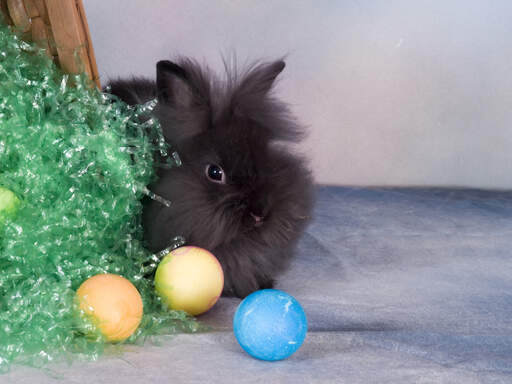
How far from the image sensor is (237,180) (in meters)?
1.75

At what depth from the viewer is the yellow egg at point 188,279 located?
1.67 meters

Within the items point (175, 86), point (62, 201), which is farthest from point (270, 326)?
point (175, 86)

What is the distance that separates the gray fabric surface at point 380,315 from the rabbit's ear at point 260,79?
646 mm

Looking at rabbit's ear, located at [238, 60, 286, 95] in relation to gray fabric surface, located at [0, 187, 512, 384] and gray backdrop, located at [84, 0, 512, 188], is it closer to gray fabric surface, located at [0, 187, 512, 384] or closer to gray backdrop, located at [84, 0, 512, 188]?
gray fabric surface, located at [0, 187, 512, 384]

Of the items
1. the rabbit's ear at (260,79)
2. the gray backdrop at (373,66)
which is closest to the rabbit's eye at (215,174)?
the rabbit's ear at (260,79)

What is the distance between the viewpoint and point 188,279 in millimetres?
1668

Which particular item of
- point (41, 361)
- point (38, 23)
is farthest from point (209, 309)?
point (38, 23)

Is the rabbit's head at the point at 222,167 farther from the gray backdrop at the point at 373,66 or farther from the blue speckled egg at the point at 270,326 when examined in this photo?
the gray backdrop at the point at 373,66

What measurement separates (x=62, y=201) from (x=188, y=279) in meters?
0.39

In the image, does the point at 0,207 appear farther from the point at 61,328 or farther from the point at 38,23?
the point at 38,23

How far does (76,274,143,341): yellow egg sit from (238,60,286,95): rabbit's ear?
2.38ft

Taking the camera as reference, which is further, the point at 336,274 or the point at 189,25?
the point at 189,25

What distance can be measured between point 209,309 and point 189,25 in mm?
1945

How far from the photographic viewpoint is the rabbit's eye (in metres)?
1.77
